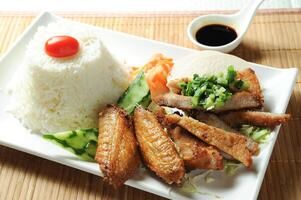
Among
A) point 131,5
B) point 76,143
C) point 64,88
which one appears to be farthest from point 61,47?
point 131,5

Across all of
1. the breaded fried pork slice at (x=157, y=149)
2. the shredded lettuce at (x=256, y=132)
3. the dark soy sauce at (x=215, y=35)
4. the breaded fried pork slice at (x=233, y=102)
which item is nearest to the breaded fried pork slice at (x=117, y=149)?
the breaded fried pork slice at (x=157, y=149)

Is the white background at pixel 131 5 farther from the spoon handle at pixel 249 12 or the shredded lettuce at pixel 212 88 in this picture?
the shredded lettuce at pixel 212 88

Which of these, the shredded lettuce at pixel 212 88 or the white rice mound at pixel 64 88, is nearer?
the shredded lettuce at pixel 212 88

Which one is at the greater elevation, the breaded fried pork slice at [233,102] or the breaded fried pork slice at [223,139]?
the breaded fried pork slice at [233,102]

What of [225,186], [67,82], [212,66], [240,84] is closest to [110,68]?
[67,82]

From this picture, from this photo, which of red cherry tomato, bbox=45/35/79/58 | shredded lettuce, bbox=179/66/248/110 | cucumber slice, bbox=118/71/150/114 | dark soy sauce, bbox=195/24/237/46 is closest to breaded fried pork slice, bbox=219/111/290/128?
shredded lettuce, bbox=179/66/248/110

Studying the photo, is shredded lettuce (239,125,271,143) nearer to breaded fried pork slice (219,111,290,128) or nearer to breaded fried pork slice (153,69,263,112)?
breaded fried pork slice (219,111,290,128)
